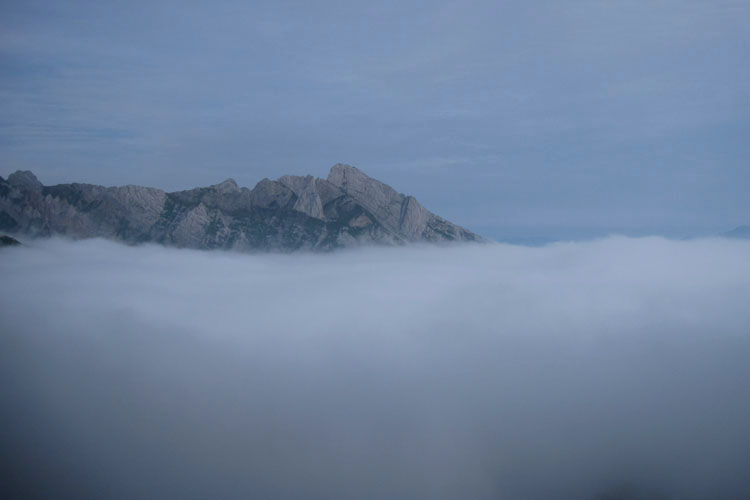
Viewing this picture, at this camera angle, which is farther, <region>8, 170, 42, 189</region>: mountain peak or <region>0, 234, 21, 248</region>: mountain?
<region>8, 170, 42, 189</region>: mountain peak

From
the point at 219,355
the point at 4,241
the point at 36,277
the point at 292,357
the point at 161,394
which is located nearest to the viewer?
the point at 36,277

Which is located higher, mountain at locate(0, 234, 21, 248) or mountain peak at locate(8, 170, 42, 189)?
mountain peak at locate(8, 170, 42, 189)

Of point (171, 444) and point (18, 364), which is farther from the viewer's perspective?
point (171, 444)

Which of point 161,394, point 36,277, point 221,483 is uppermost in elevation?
point 36,277

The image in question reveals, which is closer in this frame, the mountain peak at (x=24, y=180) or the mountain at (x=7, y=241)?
the mountain at (x=7, y=241)

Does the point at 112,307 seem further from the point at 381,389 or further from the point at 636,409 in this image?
the point at 636,409

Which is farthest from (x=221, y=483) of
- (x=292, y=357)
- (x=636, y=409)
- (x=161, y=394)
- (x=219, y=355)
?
(x=636, y=409)

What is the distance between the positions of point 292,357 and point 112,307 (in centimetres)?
5683

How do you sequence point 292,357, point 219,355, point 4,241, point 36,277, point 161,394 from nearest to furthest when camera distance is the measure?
point 36,277 → point 4,241 → point 161,394 → point 219,355 → point 292,357

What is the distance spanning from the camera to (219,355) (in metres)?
177

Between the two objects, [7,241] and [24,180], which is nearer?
[7,241]

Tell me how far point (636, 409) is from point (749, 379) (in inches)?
1415

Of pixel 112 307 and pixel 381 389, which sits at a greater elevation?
pixel 112 307

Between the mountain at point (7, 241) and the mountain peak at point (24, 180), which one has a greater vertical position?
the mountain peak at point (24, 180)
